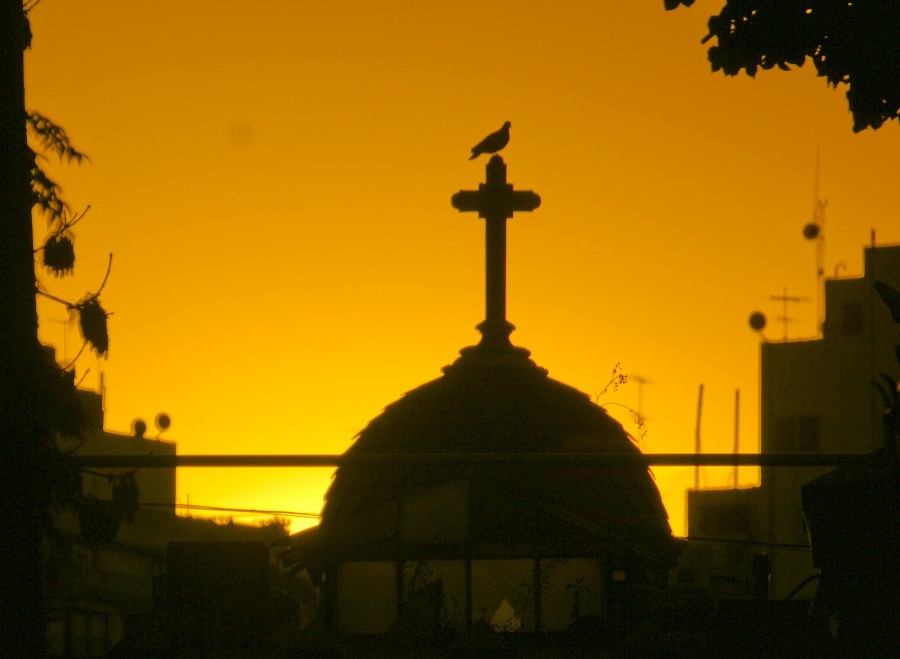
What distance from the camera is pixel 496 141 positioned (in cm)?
1812

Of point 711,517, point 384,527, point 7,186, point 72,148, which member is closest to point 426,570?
point 7,186

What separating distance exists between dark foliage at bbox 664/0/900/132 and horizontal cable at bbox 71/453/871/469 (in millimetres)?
2378

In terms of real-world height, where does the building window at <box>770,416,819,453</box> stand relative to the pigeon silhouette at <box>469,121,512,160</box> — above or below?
below

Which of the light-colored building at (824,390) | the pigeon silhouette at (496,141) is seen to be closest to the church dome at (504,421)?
the pigeon silhouette at (496,141)

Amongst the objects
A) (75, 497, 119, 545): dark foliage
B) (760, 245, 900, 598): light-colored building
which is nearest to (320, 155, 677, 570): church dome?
(75, 497, 119, 545): dark foliage

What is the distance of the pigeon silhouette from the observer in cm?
1809

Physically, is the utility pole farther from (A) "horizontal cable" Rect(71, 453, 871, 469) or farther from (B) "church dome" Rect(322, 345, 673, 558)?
(B) "church dome" Rect(322, 345, 673, 558)

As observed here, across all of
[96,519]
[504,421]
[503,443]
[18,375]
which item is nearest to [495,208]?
[504,421]

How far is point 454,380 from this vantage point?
16.7m

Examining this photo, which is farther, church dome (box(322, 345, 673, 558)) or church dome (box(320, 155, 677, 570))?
church dome (box(322, 345, 673, 558))

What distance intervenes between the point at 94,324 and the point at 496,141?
649 cm

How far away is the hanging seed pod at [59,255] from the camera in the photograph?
13.2 m

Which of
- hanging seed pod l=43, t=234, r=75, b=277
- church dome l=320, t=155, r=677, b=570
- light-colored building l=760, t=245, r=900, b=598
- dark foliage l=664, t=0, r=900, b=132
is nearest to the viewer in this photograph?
dark foliage l=664, t=0, r=900, b=132

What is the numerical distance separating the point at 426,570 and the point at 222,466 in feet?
4.31
